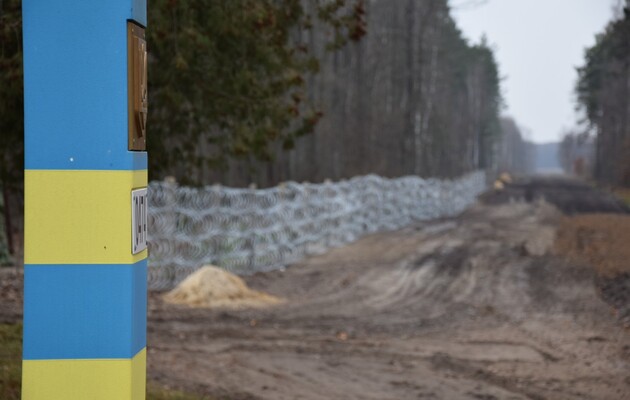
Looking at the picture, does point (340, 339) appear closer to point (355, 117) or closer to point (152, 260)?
point (152, 260)

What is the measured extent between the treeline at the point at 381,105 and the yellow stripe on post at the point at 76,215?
12151mm

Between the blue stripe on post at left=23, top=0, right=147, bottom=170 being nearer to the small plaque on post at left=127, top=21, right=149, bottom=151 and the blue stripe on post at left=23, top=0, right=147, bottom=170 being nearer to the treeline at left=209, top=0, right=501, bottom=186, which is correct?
the small plaque on post at left=127, top=21, right=149, bottom=151

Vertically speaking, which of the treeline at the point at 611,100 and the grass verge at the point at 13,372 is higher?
the treeline at the point at 611,100

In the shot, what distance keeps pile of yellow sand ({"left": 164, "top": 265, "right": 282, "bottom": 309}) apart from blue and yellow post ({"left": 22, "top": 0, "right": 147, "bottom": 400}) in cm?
1068

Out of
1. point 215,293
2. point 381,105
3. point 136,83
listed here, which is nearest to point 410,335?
point 215,293

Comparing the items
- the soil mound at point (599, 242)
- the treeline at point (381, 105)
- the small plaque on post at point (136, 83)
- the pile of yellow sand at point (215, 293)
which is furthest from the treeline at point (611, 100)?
the small plaque on post at point (136, 83)

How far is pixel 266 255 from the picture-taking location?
65.2 ft

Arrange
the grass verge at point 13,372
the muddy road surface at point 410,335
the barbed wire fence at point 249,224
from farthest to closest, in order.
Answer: the barbed wire fence at point 249,224 → the muddy road surface at point 410,335 → the grass verge at point 13,372

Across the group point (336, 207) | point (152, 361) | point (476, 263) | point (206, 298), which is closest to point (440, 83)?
point (336, 207)

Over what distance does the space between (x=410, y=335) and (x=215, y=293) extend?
3825mm

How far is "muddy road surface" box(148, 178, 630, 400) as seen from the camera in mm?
9438

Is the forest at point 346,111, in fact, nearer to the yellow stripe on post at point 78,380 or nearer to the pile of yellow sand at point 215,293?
the pile of yellow sand at point 215,293

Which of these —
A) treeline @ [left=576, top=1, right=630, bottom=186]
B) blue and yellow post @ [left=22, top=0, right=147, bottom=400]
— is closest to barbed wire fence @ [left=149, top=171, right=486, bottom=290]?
blue and yellow post @ [left=22, top=0, right=147, bottom=400]

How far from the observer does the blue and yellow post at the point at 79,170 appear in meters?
4.23
